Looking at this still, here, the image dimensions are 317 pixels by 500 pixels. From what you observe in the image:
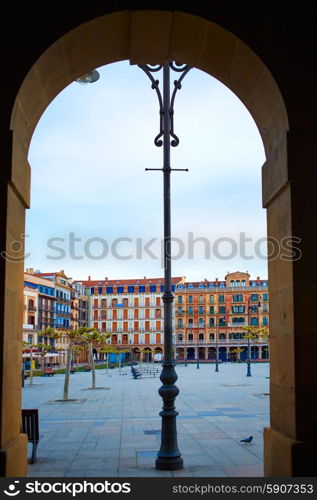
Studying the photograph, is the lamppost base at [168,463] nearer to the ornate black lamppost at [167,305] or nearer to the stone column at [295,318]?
the ornate black lamppost at [167,305]

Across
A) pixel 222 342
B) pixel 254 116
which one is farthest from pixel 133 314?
pixel 254 116

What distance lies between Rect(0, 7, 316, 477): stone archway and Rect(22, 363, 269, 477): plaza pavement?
3.26 metres

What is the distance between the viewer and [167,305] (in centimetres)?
937

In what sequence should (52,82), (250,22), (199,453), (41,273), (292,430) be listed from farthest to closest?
(41,273), (199,453), (52,82), (250,22), (292,430)

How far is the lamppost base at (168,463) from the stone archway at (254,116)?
3.49 m

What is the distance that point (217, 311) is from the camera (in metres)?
106

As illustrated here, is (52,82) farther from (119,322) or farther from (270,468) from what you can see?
(119,322)

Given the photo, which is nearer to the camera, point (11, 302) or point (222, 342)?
point (11, 302)

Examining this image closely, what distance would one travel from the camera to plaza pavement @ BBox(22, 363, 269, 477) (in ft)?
29.6

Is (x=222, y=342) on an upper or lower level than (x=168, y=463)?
lower

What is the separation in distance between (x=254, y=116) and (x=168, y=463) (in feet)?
17.9

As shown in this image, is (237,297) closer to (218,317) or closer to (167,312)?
(218,317)
